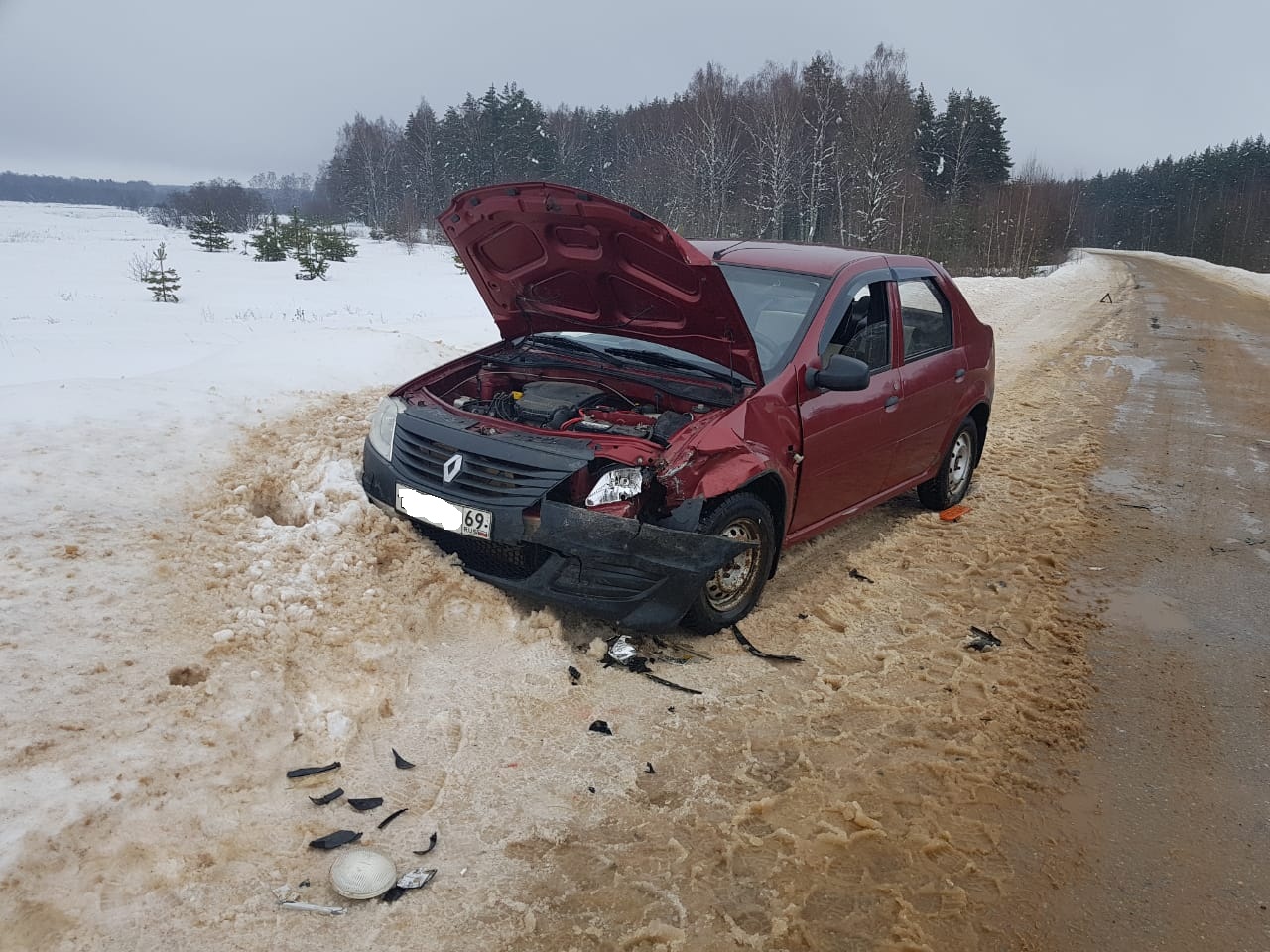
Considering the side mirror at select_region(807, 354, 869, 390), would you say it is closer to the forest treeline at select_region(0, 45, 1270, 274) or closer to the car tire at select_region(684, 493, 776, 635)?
the car tire at select_region(684, 493, 776, 635)

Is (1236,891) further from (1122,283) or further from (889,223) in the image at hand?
(889,223)

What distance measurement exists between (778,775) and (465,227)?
10.7 feet

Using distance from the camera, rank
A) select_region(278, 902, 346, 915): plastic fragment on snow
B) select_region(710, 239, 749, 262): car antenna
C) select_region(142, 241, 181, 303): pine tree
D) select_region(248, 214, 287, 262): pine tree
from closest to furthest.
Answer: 1. select_region(278, 902, 346, 915): plastic fragment on snow
2. select_region(710, 239, 749, 262): car antenna
3. select_region(142, 241, 181, 303): pine tree
4. select_region(248, 214, 287, 262): pine tree

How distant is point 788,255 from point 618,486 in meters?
2.23

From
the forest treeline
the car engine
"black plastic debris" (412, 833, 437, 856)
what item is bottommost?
"black plastic debris" (412, 833, 437, 856)

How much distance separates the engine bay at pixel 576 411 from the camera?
4.11 metres

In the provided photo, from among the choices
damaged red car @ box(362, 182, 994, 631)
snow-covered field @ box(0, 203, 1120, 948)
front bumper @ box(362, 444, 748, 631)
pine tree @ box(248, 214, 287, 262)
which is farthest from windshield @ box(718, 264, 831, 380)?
pine tree @ box(248, 214, 287, 262)

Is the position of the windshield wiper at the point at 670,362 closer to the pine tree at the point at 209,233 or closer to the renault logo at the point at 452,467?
the renault logo at the point at 452,467

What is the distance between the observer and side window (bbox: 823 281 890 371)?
15.4ft

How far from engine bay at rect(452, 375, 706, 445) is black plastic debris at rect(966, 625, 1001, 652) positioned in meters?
1.81

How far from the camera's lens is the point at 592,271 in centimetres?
453

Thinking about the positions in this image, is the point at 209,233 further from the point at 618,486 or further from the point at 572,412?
the point at 618,486

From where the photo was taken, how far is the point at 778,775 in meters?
3.14

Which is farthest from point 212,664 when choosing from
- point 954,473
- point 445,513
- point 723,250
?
point 954,473
